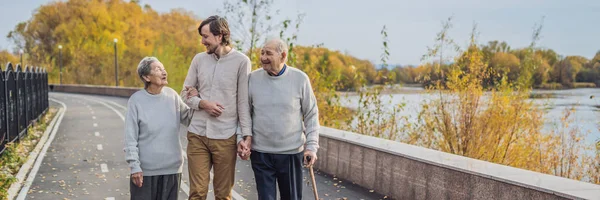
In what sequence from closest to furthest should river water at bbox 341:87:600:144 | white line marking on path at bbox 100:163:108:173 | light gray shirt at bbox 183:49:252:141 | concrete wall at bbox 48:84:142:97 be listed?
light gray shirt at bbox 183:49:252:141 → river water at bbox 341:87:600:144 → white line marking on path at bbox 100:163:108:173 → concrete wall at bbox 48:84:142:97

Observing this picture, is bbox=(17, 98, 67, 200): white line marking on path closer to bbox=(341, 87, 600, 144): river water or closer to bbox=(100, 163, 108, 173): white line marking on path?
bbox=(100, 163, 108, 173): white line marking on path

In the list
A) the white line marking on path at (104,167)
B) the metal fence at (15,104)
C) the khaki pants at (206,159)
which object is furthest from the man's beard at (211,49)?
the metal fence at (15,104)

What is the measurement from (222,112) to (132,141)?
712mm

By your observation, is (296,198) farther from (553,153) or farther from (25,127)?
(25,127)

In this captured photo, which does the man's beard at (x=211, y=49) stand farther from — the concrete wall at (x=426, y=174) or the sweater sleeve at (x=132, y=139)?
the concrete wall at (x=426, y=174)

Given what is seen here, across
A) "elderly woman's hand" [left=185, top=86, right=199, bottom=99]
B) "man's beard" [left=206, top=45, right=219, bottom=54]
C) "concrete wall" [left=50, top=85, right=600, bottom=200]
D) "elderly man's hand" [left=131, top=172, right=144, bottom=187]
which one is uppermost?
"man's beard" [left=206, top=45, right=219, bottom=54]

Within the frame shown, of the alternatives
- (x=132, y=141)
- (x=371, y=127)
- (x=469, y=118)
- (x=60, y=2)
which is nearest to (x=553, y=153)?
(x=469, y=118)

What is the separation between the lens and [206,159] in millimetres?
5617

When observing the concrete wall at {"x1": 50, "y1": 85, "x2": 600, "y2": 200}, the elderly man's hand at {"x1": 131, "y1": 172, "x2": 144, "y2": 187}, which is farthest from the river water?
the elderly man's hand at {"x1": 131, "y1": 172, "x2": 144, "y2": 187}

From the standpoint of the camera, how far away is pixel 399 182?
864 centimetres

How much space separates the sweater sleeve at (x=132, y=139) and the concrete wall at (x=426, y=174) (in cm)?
343

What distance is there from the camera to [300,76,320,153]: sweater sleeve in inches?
215

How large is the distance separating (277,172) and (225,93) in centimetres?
75

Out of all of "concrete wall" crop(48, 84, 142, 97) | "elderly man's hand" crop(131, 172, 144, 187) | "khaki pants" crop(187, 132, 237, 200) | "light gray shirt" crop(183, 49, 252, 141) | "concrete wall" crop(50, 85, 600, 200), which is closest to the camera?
"elderly man's hand" crop(131, 172, 144, 187)
